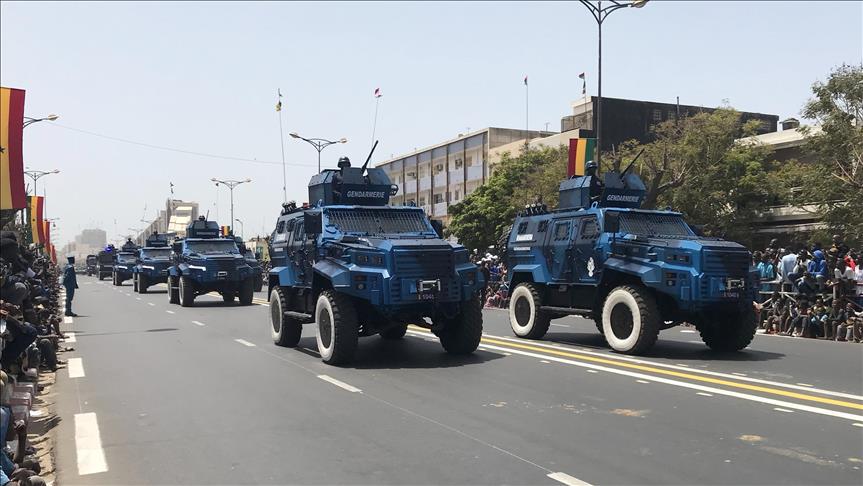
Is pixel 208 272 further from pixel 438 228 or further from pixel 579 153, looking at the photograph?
pixel 438 228

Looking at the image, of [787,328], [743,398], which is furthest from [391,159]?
[743,398]

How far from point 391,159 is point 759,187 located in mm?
53450

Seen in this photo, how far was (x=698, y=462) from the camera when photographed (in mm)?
5574

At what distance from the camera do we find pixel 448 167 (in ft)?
233

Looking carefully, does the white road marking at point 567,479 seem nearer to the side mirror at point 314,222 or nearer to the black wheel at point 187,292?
the side mirror at point 314,222

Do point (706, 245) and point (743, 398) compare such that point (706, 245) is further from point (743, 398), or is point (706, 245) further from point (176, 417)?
point (176, 417)

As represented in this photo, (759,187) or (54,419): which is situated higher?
(759,187)

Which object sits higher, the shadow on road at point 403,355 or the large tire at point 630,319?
the large tire at point 630,319

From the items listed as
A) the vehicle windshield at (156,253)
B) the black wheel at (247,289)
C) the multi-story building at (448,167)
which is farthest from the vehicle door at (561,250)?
the multi-story building at (448,167)

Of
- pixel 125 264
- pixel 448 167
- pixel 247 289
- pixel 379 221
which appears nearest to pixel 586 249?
pixel 379 221

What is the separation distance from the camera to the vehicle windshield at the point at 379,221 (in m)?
12.0

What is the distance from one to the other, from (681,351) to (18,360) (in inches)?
375

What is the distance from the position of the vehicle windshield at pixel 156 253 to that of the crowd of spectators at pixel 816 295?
89.2 feet

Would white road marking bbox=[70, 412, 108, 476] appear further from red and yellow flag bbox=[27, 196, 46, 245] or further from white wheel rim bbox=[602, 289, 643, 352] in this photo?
red and yellow flag bbox=[27, 196, 46, 245]
